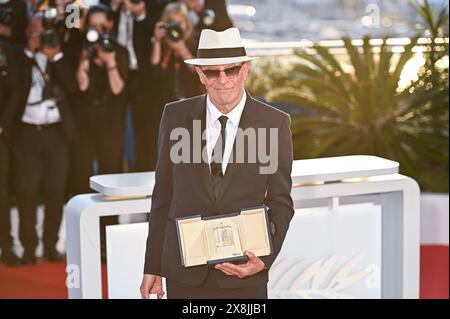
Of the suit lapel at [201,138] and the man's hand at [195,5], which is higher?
the man's hand at [195,5]

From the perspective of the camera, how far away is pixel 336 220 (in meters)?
3.58

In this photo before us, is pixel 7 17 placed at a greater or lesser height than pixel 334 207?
greater

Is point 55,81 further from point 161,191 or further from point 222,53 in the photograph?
point 222,53

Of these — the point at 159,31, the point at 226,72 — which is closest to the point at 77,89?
the point at 159,31

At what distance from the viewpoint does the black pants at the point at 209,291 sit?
311 cm

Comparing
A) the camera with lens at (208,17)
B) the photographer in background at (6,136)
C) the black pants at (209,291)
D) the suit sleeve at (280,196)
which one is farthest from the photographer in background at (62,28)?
the black pants at (209,291)

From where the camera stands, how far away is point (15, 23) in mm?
4398

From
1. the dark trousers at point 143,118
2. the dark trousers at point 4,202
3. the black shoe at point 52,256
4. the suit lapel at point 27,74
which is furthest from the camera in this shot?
the black shoe at point 52,256

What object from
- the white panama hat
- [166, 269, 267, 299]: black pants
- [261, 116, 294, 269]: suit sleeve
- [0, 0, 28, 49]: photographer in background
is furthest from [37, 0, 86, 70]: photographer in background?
[166, 269, 267, 299]: black pants

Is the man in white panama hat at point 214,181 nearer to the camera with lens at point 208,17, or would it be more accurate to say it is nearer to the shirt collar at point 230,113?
the shirt collar at point 230,113

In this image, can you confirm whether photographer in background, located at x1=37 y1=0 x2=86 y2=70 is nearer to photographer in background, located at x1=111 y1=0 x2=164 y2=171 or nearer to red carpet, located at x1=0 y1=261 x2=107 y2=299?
photographer in background, located at x1=111 y1=0 x2=164 y2=171

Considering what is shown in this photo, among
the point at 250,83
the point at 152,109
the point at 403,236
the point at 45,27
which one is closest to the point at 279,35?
the point at 250,83

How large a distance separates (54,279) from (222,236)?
1.67m

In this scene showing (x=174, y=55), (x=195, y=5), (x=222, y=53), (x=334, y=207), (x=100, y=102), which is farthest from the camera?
(x=100, y=102)
